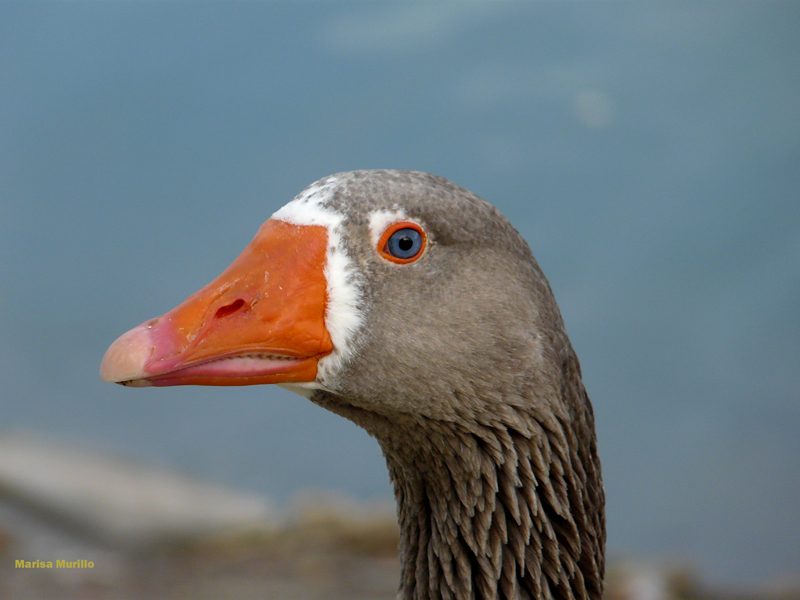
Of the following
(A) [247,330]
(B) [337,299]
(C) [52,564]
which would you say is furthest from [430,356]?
(C) [52,564]

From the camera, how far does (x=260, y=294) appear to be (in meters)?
1.82

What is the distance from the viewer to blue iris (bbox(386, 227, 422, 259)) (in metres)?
1.92

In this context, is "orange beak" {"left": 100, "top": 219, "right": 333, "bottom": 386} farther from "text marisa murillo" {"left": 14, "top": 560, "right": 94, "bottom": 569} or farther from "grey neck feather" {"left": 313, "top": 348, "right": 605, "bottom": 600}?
"text marisa murillo" {"left": 14, "top": 560, "right": 94, "bottom": 569}

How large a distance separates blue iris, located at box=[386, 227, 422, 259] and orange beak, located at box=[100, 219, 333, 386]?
190 millimetres

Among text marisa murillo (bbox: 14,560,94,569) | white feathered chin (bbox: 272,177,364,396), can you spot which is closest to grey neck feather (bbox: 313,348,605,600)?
white feathered chin (bbox: 272,177,364,396)

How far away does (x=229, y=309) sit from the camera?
1820 mm

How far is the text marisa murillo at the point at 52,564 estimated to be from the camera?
6207 millimetres

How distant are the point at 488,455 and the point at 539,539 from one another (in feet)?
1.13

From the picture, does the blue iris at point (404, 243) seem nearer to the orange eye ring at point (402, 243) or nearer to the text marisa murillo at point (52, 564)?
the orange eye ring at point (402, 243)

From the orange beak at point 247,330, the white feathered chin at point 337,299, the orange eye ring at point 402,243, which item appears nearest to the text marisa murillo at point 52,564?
the orange beak at point 247,330

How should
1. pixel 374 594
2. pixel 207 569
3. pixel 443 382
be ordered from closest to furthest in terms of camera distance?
pixel 443 382, pixel 374 594, pixel 207 569

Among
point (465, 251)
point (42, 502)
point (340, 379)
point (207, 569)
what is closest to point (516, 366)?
point (465, 251)

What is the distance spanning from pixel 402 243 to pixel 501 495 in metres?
0.85

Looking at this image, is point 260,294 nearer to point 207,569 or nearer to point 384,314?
point 384,314
